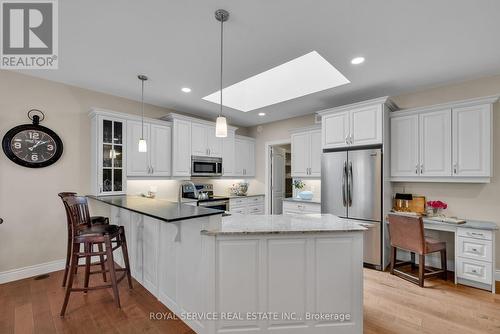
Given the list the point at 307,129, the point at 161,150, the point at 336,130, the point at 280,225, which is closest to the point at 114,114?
the point at 161,150

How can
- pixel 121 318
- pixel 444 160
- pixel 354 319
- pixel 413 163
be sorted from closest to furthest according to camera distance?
1. pixel 354 319
2. pixel 121 318
3. pixel 444 160
4. pixel 413 163

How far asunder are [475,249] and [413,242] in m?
0.69

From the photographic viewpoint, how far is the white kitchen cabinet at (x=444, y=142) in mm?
2949

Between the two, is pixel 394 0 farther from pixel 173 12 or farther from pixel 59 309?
pixel 59 309

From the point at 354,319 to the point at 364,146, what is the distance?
247 centimetres

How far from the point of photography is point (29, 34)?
2.27m

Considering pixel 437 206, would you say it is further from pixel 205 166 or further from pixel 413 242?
pixel 205 166

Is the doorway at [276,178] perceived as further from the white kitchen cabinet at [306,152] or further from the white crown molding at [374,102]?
the white crown molding at [374,102]

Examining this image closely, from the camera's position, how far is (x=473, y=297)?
2.62 m

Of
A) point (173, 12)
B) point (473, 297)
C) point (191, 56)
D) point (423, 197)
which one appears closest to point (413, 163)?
point (423, 197)

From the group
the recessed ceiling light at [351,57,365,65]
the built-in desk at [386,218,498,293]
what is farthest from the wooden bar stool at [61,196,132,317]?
the built-in desk at [386,218,498,293]

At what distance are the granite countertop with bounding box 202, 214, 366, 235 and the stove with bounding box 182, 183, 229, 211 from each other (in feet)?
7.12

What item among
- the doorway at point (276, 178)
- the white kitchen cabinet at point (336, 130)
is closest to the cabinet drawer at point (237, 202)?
the doorway at point (276, 178)

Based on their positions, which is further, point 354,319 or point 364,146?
point 364,146
